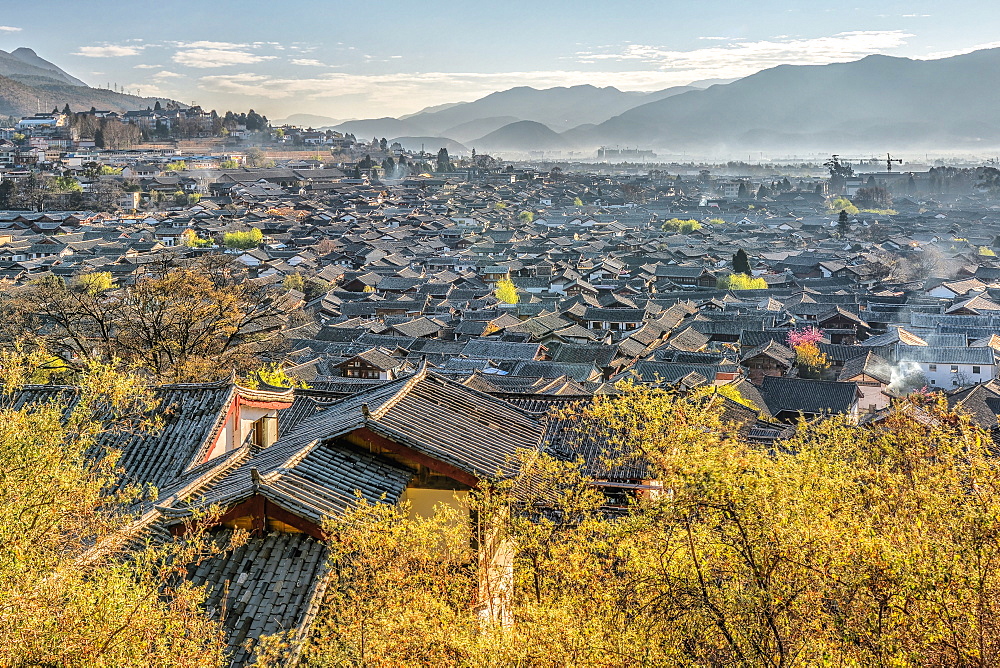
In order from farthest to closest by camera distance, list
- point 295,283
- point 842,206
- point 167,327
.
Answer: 1. point 842,206
2. point 295,283
3. point 167,327

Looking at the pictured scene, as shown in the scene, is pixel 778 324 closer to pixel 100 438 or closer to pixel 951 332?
pixel 951 332

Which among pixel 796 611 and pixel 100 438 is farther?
pixel 100 438

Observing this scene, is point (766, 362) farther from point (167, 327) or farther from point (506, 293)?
point (167, 327)

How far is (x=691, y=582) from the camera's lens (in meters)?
4.92

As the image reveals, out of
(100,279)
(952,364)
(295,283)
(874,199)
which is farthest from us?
(874,199)

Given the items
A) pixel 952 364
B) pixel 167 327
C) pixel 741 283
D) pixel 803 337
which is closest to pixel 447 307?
pixel 803 337

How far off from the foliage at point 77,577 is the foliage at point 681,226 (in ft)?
241

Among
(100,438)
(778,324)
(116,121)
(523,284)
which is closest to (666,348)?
(778,324)

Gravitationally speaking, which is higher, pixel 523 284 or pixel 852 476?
pixel 852 476

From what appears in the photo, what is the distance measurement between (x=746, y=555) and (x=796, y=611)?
Result: 0.37m

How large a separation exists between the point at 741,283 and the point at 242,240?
33.4 metres

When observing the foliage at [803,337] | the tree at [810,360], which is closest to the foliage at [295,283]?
the foliage at [803,337]

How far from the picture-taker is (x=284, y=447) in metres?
7.47

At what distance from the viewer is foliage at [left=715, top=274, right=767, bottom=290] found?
4981 centimetres
